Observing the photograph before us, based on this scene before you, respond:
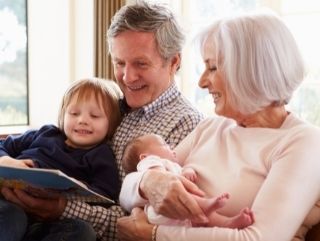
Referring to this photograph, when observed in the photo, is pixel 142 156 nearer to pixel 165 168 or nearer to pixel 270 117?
pixel 165 168

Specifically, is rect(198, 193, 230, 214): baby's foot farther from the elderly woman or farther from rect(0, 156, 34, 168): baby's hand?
rect(0, 156, 34, 168): baby's hand

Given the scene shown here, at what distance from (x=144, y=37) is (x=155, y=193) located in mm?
814

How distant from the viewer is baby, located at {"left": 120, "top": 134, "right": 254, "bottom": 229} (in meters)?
1.33

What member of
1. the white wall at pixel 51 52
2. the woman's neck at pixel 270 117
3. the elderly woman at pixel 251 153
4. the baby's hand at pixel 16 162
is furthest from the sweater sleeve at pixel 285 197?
the white wall at pixel 51 52

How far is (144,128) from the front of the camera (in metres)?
1.99

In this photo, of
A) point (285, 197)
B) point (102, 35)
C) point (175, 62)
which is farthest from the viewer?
point (102, 35)

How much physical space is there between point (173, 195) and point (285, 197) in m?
0.30

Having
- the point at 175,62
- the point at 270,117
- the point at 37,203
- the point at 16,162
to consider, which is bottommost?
the point at 37,203

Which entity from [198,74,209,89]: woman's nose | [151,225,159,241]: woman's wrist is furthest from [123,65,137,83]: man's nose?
[151,225,159,241]: woman's wrist

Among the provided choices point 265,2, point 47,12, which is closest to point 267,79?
point 265,2

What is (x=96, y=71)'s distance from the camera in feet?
13.4

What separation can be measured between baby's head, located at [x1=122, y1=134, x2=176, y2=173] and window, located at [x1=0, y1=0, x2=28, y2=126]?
2.93 m

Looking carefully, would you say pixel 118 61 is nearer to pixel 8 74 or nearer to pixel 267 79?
pixel 267 79

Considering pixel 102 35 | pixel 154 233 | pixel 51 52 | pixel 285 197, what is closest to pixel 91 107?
pixel 154 233
